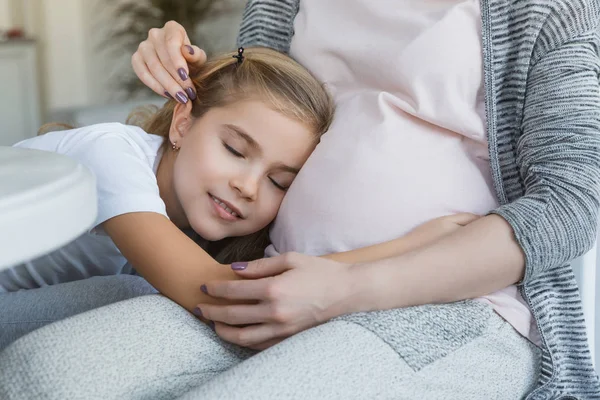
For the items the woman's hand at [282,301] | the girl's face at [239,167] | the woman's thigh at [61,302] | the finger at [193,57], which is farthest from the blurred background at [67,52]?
the woman's hand at [282,301]

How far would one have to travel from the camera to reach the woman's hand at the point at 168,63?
4.42ft

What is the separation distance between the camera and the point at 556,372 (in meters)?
1.06

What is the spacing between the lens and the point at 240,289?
0.98m

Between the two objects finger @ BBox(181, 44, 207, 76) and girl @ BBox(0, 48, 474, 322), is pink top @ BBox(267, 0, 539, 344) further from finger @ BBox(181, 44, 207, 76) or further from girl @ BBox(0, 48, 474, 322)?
finger @ BBox(181, 44, 207, 76)

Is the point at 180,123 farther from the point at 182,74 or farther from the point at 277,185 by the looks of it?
the point at 277,185

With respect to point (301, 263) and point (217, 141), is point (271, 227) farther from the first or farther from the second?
point (301, 263)

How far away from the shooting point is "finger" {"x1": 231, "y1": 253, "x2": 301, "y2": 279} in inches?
38.4

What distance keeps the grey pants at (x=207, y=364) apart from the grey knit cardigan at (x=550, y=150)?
0.41 ft

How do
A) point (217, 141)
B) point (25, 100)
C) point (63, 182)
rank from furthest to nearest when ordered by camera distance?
1. point (25, 100)
2. point (217, 141)
3. point (63, 182)

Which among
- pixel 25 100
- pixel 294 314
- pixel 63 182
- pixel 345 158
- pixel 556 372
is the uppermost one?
pixel 63 182

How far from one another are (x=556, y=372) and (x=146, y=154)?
74cm

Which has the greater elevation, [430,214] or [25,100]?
[430,214]

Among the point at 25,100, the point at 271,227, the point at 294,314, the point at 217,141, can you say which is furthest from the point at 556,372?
the point at 25,100

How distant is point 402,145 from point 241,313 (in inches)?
14.3
